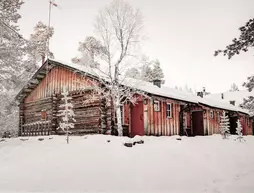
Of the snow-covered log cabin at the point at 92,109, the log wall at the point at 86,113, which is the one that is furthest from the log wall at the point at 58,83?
the log wall at the point at 86,113

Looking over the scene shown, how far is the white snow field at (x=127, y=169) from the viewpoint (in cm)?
682

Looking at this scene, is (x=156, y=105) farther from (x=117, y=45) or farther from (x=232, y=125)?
→ (x=232, y=125)

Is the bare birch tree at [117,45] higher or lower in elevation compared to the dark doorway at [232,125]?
higher

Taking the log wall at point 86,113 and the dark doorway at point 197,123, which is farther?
the dark doorway at point 197,123

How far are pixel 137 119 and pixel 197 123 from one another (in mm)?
6831

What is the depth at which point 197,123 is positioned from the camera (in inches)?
835

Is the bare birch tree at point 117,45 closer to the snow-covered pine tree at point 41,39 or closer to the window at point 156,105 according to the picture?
the window at point 156,105

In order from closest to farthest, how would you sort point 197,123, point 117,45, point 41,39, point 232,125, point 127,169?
point 127,169, point 117,45, point 197,123, point 232,125, point 41,39

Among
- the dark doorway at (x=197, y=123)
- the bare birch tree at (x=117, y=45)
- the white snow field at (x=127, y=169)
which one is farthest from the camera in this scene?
the dark doorway at (x=197, y=123)

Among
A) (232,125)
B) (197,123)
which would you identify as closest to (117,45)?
(197,123)

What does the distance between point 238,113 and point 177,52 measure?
18410 millimetres

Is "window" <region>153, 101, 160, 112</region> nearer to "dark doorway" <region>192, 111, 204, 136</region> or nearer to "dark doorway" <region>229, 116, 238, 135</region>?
"dark doorway" <region>192, 111, 204, 136</region>

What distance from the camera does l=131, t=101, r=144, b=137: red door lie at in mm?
16203

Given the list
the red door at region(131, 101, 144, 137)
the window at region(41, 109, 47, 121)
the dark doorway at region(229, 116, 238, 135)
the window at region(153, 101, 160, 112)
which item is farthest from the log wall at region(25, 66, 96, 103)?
Result: the dark doorway at region(229, 116, 238, 135)
